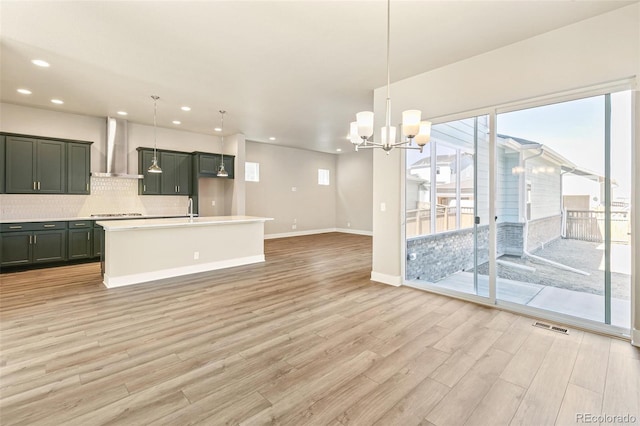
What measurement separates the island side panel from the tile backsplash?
8.12 feet

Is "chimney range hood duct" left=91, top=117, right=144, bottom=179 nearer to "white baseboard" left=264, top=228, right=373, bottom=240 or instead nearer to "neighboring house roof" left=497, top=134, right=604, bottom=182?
"white baseboard" left=264, top=228, right=373, bottom=240

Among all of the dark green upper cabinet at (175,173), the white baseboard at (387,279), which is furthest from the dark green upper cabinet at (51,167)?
the white baseboard at (387,279)

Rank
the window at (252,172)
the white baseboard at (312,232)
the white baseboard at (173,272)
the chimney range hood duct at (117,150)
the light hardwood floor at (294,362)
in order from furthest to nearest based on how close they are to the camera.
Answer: the white baseboard at (312,232) → the window at (252,172) → the chimney range hood duct at (117,150) → the white baseboard at (173,272) → the light hardwood floor at (294,362)

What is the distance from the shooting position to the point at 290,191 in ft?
32.9

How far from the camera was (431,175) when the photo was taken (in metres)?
4.39

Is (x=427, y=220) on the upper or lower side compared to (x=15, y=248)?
upper

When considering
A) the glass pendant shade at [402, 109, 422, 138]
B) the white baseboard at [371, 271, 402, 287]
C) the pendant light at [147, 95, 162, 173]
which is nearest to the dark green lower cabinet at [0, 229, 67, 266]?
the pendant light at [147, 95, 162, 173]

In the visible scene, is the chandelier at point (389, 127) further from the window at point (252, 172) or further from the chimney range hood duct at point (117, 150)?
the window at point (252, 172)

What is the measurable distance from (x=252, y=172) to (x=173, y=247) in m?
4.65

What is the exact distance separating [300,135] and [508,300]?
20.5 ft

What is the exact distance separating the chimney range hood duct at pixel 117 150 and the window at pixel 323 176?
5.89 meters

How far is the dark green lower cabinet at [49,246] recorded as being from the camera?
5.24 m

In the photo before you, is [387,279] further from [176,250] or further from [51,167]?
[51,167]

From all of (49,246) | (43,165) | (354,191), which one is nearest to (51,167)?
(43,165)
